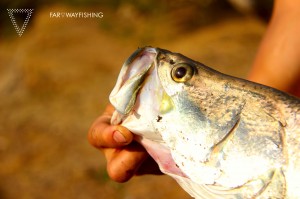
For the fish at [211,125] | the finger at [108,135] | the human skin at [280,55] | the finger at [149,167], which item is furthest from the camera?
the human skin at [280,55]

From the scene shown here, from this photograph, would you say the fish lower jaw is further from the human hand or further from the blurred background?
the blurred background

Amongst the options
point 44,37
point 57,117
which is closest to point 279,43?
point 57,117

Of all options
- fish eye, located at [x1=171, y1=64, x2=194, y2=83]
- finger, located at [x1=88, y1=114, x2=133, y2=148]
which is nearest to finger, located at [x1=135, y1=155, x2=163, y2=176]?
finger, located at [x1=88, y1=114, x2=133, y2=148]

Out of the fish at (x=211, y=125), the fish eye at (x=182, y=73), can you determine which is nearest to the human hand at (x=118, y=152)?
the fish at (x=211, y=125)

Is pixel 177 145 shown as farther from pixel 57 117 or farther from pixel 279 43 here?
pixel 57 117

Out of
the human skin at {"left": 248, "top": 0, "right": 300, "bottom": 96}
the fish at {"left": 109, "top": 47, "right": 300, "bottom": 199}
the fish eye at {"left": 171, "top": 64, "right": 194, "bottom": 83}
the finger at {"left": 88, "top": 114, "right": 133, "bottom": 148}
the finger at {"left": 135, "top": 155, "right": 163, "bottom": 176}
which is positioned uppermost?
the human skin at {"left": 248, "top": 0, "right": 300, "bottom": 96}

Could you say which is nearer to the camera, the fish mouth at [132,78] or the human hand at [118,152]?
the fish mouth at [132,78]

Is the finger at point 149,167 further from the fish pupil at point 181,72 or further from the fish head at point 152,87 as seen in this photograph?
Result: the fish pupil at point 181,72
